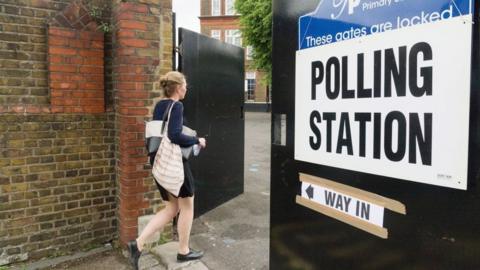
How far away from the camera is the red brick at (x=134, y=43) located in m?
3.64

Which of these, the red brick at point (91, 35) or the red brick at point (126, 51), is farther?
the red brick at point (91, 35)

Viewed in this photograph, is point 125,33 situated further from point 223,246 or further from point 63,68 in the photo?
point 223,246

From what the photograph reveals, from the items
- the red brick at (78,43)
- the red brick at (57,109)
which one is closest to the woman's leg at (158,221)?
the red brick at (57,109)

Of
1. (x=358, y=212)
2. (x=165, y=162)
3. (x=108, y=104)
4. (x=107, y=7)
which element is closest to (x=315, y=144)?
(x=358, y=212)

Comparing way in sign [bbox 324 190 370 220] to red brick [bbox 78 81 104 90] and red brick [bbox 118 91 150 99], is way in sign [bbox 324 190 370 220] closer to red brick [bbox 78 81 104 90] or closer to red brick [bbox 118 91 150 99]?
red brick [bbox 118 91 150 99]

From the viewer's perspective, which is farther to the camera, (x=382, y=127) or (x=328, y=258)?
(x=328, y=258)

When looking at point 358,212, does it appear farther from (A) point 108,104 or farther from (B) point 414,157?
(A) point 108,104

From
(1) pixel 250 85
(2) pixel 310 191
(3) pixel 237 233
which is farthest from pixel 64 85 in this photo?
(1) pixel 250 85

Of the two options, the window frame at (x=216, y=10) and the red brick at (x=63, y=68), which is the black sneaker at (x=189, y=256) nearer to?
the red brick at (x=63, y=68)

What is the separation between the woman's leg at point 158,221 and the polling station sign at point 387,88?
1.60 meters

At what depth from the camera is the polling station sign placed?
157 cm

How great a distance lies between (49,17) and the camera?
3607 millimetres

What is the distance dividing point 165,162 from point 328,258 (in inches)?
61.7

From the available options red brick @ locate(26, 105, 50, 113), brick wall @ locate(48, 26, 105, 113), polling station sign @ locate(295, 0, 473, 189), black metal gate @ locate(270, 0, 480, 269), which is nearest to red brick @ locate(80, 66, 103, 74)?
brick wall @ locate(48, 26, 105, 113)
